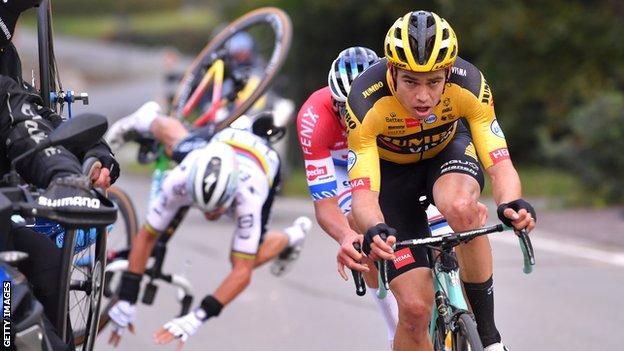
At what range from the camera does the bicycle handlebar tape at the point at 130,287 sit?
8922 mm

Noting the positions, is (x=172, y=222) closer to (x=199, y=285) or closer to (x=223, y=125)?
(x=223, y=125)

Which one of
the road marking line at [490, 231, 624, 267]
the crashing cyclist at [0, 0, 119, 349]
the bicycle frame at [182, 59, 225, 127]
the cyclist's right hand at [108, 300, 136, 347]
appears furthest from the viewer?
the road marking line at [490, 231, 624, 267]

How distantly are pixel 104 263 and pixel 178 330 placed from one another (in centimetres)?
232

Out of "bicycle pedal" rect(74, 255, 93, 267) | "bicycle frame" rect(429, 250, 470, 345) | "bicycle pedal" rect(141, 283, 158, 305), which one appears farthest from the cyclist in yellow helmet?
"bicycle pedal" rect(141, 283, 158, 305)

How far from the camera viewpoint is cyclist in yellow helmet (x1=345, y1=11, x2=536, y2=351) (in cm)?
631

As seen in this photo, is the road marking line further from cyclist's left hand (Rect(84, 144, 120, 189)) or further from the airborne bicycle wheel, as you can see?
cyclist's left hand (Rect(84, 144, 120, 189))

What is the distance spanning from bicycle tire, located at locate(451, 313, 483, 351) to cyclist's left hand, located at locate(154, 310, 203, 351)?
7.93 ft

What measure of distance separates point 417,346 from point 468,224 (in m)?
0.67

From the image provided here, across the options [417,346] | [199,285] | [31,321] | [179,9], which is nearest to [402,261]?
[417,346]

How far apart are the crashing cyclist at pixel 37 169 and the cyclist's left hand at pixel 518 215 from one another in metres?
→ 1.68

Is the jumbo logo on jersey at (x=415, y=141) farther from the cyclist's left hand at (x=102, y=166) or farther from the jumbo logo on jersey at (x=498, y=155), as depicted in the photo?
the cyclist's left hand at (x=102, y=166)

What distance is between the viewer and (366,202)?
A: 631 centimetres

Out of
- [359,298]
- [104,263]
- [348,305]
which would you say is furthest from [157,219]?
[104,263]

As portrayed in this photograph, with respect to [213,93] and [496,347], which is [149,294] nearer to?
[213,93]
